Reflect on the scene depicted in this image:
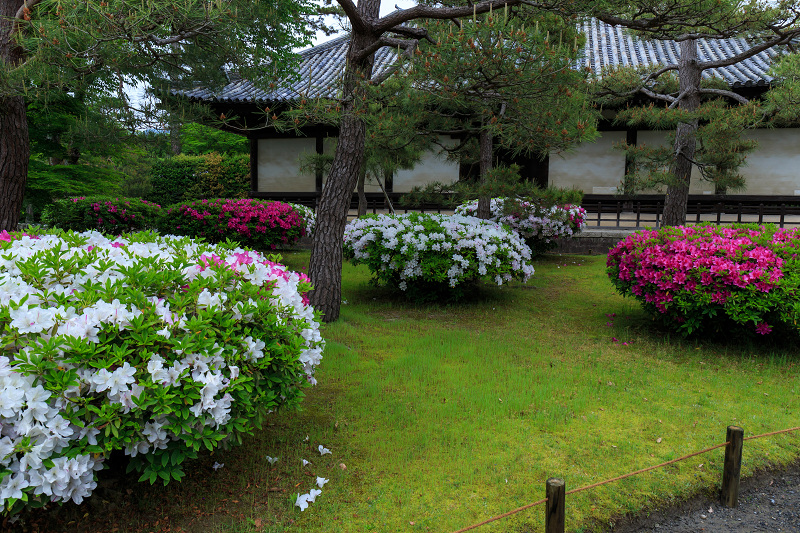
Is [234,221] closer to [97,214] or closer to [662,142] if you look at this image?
[97,214]

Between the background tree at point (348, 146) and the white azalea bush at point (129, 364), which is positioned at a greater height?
the background tree at point (348, 146)

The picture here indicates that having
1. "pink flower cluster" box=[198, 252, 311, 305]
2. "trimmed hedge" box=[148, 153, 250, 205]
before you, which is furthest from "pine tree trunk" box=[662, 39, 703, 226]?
"trimmed hedge" box=[148, 153, 250, 205]

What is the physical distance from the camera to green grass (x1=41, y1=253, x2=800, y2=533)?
9.61 ft

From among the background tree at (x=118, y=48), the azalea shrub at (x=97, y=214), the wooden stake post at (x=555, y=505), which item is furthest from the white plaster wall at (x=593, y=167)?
the wooden stake post at (x=555, y=505)

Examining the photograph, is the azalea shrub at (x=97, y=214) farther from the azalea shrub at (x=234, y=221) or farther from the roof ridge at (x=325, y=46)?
the roof ridge at (x=325, y=46)

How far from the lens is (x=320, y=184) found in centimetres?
1472

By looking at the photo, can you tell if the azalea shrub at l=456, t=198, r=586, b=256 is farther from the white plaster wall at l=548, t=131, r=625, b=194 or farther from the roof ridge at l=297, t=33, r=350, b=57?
the roof ridge at l=297, t=33, r=350, b=57

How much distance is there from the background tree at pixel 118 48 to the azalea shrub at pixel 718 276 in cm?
470

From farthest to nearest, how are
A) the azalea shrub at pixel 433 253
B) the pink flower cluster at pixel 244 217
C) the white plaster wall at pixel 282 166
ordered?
1. the white plaster wall at pixel 282 166
2. the pink flower cluster at pixel 244 217
3. the azalea shrub at pixel 433 253

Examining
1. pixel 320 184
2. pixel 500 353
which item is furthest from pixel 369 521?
pixel 320 184

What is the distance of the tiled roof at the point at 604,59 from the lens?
13.1m

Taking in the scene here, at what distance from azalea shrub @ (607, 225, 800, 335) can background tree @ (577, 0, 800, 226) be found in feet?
7.68

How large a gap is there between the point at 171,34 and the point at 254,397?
4.11 metres

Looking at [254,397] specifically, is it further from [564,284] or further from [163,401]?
[564,284]
